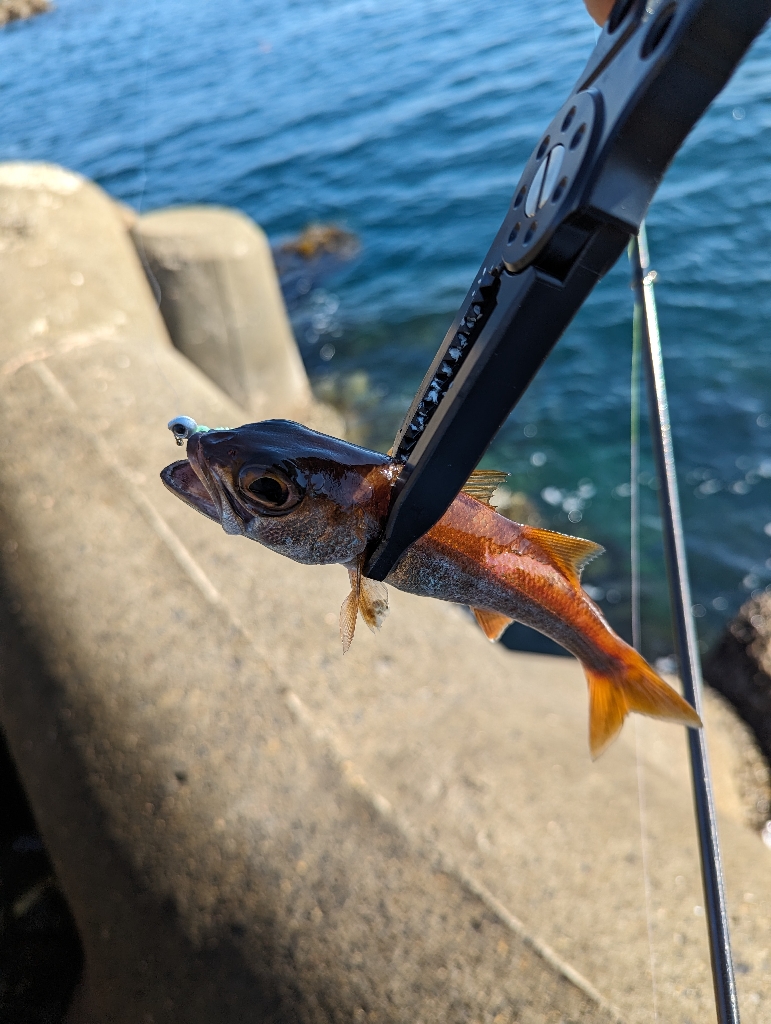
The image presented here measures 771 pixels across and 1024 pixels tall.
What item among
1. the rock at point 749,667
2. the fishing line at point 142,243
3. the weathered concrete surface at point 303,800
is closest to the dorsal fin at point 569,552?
the weathered concrete surface at point 303,800

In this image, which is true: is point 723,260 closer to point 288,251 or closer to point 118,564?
point 288,251

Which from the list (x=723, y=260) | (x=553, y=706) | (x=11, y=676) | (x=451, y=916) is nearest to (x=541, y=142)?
(x=451, y=916)

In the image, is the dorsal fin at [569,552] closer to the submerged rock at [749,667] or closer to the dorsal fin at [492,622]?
the dorsal fin at [492,622]

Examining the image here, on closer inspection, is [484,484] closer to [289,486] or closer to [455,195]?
[289,486]

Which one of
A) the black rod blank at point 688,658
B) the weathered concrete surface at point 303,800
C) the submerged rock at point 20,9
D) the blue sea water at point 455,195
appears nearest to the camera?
the black rod blank at point 688,658

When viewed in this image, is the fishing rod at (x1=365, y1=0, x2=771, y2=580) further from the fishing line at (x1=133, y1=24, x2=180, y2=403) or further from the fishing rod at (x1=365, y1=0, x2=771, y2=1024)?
the fishing line at (x1=133, y1=24, x2=180, y2=403)

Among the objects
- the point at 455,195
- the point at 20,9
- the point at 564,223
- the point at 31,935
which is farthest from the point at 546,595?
the point at 20,9
